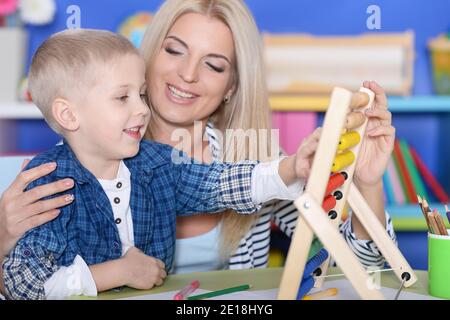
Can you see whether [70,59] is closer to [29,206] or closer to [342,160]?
[29,206]

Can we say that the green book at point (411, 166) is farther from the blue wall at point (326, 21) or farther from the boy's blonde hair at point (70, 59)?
the boy's blonde hair at point (70, 59)

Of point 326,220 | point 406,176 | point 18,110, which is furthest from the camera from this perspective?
point 406,176

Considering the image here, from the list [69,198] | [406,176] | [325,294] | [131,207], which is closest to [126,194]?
[131,207]

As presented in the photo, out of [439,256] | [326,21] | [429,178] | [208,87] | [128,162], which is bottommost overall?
[429,178]

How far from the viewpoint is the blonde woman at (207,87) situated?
4.96 feet

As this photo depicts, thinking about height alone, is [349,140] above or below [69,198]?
above

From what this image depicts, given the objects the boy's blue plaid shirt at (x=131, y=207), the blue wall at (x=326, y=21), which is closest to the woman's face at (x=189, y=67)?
the boy's blue plaid shirt at (x=131, y=207)

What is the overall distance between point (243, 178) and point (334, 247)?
0.40 metres

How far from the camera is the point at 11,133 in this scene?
2.40 meters

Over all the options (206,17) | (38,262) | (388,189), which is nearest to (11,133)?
(206,17)

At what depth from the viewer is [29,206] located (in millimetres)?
1074

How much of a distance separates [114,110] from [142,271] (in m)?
0.26

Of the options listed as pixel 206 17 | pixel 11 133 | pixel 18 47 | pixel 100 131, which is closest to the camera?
pixel 100 131
